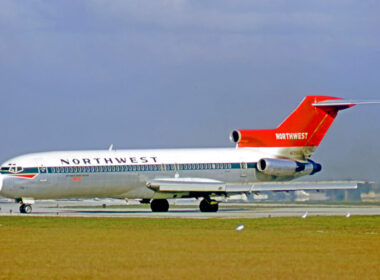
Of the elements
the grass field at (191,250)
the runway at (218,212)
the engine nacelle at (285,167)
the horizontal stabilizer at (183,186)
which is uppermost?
the engine nacelle at (285,167)

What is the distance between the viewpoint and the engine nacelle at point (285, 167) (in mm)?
59000

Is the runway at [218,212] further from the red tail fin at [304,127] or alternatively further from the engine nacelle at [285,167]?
the red tail fin at [304,127]

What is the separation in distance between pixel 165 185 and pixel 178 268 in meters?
35.1

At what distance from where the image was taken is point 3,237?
99.3 ft

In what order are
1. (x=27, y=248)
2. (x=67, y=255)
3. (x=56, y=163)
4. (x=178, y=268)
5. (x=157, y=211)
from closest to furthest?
(x=178, y=268) < (x=67, y=255) < (x=27, y=248) < (x=56, y=163) < (x=157, y=211)

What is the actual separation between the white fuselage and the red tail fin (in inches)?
38.4

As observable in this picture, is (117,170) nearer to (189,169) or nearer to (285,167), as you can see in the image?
(189,169)

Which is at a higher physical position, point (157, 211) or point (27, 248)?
point (157, 211)

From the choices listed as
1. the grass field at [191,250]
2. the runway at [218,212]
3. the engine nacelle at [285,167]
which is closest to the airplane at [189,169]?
the engine nacelle at [285,167]

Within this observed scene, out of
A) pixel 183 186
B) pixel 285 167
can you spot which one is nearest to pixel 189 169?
pixel 183 186

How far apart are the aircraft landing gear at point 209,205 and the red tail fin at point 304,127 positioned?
19.7 feet

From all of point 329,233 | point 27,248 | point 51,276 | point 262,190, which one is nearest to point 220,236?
point 329,233

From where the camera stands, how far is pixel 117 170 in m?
54.8

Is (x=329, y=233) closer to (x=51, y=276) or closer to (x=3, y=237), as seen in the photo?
(x=3, y=237)
